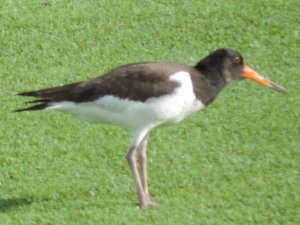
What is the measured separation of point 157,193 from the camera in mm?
8516

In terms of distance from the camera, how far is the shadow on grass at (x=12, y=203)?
8.23 meters

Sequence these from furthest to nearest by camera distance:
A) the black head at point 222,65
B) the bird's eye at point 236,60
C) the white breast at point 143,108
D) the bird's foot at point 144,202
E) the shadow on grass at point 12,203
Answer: the bird's eye at point 236,60 < the black head at point 222,65 < the shadow on grass at point 12,203 < the bird's foot at point 144,202 < the white breast at point 143,108

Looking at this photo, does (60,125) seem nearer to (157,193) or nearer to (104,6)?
(157,193)

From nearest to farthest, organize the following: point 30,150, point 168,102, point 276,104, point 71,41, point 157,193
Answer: point 168,102 → point 157,193 → point 30,150 → point 276,104 → point 71,41

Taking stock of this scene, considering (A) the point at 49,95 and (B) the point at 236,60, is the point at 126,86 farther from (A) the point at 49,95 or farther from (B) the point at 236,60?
(B) the point at 236,60

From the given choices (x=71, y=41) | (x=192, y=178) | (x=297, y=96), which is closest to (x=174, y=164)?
(x=192, y=178)

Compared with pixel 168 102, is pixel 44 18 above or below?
below

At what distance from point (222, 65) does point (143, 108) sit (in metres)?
0.81

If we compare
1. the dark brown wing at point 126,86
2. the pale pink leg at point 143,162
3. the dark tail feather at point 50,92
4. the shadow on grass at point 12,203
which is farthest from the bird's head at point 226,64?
the shadow on grass at point 12,203

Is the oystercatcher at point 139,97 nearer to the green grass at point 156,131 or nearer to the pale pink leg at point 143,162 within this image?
the pale pink leg at point 143,162

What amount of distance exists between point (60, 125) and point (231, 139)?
1611 millimetres

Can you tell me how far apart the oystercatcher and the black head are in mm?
10

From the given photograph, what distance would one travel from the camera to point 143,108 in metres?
8.00

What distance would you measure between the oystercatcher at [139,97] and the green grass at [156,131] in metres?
0.48
